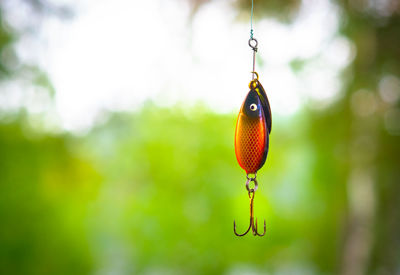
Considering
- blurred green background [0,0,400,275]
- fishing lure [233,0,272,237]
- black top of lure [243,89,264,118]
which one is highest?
blurred green background [0,0,400,275]

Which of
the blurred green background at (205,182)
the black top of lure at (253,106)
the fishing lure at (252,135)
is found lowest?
the fishing lure at (252,135)

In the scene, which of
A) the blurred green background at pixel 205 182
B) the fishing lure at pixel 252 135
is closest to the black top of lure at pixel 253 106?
the fishing lure at pixel 252 135

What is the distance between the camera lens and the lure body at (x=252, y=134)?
1.32 metres

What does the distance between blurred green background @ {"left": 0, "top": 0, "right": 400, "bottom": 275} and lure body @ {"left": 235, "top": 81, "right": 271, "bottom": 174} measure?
3.33m

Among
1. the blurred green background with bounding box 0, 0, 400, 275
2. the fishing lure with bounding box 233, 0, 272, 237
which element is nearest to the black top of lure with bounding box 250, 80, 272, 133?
the fishing lure with bounding box 233, 0, 272, 237

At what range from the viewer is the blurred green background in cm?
453

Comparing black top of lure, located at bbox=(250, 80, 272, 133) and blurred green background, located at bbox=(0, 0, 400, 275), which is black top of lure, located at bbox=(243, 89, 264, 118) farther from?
blurred green background, located at bbox=(0, 0, 400, 275)

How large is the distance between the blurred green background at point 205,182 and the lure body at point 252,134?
333 centimetres

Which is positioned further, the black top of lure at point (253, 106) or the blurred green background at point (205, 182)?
the blurred green background at point (205, 182)

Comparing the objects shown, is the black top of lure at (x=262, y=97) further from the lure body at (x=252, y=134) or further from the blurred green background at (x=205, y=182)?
the blurred green background at (x=205, y=182)

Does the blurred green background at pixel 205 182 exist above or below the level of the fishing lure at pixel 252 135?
above

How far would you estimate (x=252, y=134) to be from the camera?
1333 mm

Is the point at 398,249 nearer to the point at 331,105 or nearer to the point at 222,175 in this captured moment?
the point at 331,105

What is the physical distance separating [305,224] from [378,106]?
2.81 metres
